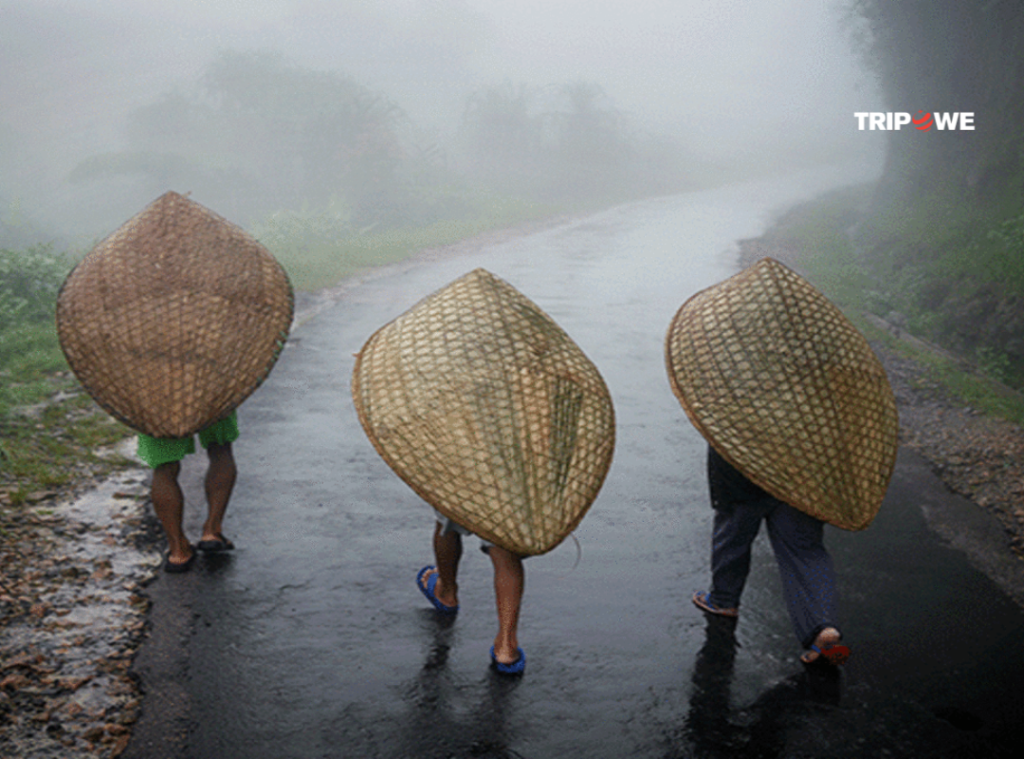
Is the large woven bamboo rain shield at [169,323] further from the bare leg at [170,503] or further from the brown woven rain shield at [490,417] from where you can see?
the brown woven rain shield at [490,417]

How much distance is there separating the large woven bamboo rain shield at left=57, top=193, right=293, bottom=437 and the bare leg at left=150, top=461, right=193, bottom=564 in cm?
30

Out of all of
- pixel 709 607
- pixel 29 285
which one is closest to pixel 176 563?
pixel 709 607

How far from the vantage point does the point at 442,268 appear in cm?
1312

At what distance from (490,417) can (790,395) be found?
1.14m

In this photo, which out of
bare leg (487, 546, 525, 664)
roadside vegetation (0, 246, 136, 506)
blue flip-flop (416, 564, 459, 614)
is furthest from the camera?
roadside vegetation (0, 246, 136, 506)

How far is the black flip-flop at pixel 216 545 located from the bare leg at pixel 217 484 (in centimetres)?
2

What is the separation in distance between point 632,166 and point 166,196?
3180 cm

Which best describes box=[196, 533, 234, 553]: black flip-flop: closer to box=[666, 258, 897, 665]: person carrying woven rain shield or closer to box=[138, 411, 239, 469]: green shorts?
box=[138, 411, 239, 469]: green shorts

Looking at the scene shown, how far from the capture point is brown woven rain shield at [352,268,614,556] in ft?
8.93

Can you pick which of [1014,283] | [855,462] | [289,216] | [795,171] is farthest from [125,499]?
[795,171]

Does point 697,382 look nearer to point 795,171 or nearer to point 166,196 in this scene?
point 166,196

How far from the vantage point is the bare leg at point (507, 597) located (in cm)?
295

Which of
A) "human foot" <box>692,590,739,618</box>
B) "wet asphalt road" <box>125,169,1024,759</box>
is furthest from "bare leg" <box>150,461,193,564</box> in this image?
"human foot" <box>692,590,739,618</box>

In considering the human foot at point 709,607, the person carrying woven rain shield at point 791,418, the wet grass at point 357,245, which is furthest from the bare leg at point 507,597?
the wet grass at point 357,245
